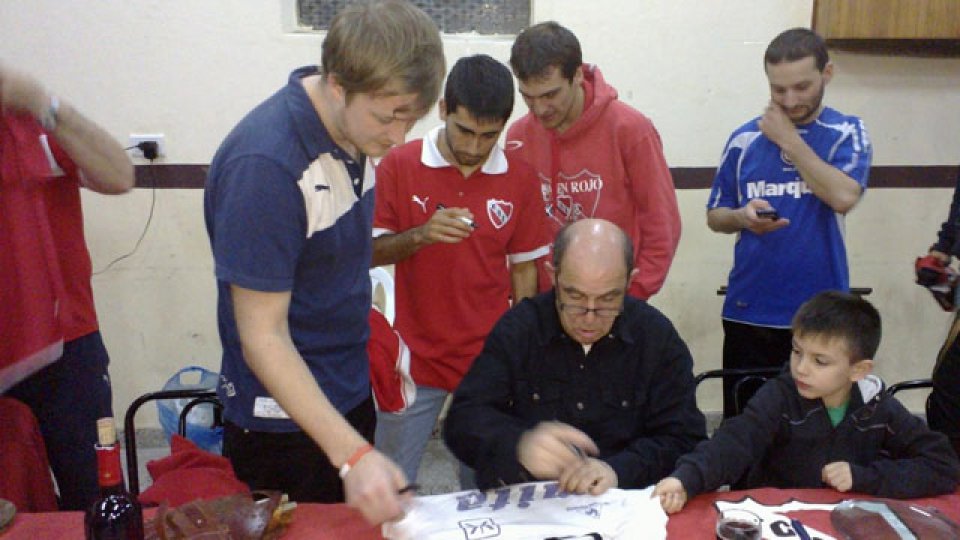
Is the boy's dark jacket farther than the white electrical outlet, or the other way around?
the white electrical outlet

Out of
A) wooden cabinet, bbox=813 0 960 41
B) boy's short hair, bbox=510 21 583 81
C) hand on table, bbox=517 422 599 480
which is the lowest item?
hand on table, bbox=517 422 599 480

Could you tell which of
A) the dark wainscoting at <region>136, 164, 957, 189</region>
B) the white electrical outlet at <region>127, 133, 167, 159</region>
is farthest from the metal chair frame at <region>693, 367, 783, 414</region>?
the white electrical outlet at <region>127, 133, 167, 159</region>

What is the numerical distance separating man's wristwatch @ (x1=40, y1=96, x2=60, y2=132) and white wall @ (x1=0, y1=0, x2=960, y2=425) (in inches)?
62.4

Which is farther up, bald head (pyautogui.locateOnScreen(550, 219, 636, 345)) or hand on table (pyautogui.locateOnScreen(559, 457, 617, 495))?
bald head (pyautogui.locateOnScreen(550, 219, 636, 345))

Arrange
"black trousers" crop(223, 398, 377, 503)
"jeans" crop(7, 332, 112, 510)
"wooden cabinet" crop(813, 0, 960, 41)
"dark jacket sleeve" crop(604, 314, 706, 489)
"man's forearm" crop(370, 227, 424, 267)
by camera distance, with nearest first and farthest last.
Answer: "black trousers" crop(223, 398, 377, 503) → "dark jacket sleeve" crop(604, 314, 706, 489) → "jeans" crop(7, 332, 112, 510) → "man's forearm" crop(370, 227, 424, 267) → "wooden cabinet" crop(813, 0, 960, 41)

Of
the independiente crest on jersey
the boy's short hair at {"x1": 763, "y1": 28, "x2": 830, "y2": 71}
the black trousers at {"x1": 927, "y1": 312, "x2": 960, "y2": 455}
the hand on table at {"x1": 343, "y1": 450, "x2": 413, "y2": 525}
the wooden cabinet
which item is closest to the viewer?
the hand on table at {"x1": 343, "y1": 450, "x2": 413, "y2": 525}

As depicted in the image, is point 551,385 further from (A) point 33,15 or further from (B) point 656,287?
(A) point 33,15

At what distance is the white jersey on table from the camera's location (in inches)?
51.3

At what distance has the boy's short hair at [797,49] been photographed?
2.29m

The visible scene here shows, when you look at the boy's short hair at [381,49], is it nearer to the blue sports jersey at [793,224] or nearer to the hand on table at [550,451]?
the hand on table at [550,451]

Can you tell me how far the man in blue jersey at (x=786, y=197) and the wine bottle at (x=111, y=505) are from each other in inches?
71.0

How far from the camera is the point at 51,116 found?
165 centimetres

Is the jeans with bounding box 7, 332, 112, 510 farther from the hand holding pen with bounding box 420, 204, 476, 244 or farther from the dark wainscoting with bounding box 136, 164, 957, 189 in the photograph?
the dark wainscoting with bounding box 136, 164, 957, 189

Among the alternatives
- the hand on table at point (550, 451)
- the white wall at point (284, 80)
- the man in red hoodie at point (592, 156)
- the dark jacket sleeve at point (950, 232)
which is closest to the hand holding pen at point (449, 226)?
the man in red hoodie at point (592, 156)
